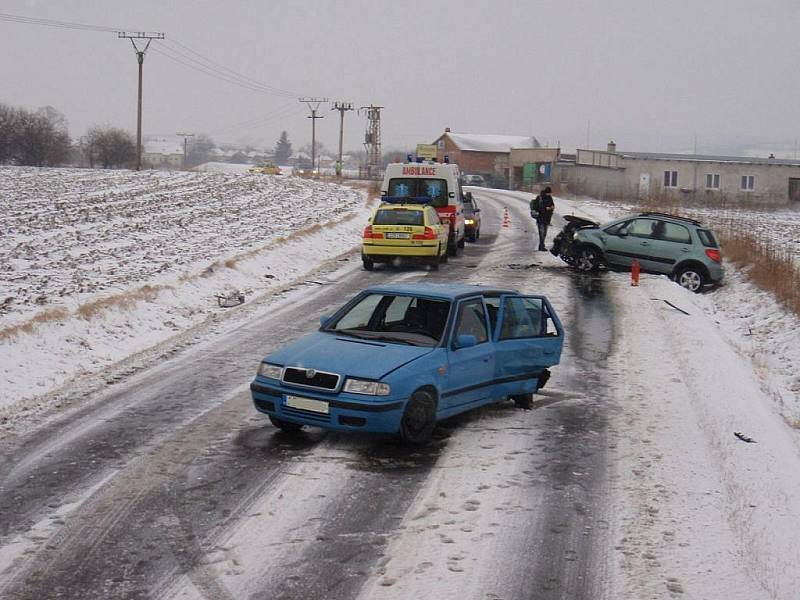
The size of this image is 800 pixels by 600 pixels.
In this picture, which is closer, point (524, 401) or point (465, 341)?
point (465, 341)

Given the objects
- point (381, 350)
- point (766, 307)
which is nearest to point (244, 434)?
point (381, 350)

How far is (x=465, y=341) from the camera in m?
9.10

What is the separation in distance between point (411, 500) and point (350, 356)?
1.80 metres

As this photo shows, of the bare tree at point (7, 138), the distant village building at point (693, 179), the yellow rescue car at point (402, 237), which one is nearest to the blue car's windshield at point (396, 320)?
the yellow rescue car at point (402, 237)

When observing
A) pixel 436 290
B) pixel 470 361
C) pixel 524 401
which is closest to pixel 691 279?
pixel 524 401

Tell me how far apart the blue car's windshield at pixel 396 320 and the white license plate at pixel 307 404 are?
3.74 ft

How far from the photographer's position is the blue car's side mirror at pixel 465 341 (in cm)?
910

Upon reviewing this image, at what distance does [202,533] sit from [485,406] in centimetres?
467

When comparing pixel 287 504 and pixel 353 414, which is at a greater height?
pixel 353 414

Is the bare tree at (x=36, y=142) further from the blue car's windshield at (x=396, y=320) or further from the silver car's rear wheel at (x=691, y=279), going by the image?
the blue car's windshield at (x=396, y=320)

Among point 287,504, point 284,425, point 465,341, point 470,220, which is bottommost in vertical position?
point 287,504

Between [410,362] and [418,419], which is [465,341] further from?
[418,419]

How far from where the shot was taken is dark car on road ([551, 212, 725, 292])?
21266mm

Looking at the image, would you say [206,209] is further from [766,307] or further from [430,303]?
[430,303]
